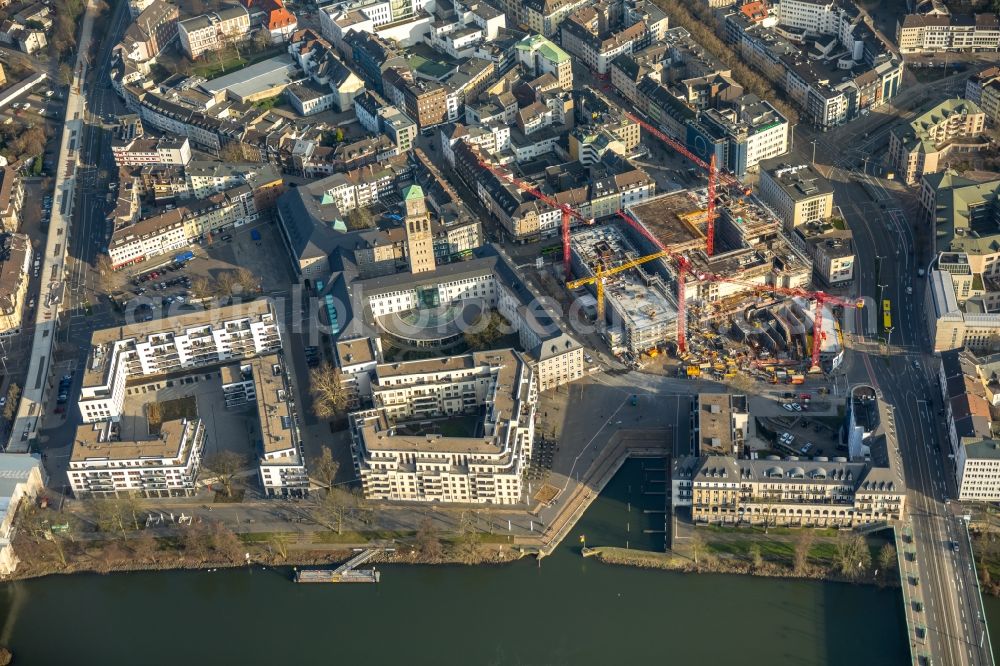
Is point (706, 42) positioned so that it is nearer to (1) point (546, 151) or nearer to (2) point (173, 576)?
(1) point (546, 151)

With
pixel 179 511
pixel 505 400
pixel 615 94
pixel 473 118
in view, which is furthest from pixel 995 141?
Result: pixel 179 511

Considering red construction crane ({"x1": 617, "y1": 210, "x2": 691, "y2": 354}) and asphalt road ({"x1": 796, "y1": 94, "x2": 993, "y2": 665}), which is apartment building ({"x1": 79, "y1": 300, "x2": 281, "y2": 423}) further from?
asphalt road ({"x1": 796, "y1": 94, "x2": 993, "y2": 665})

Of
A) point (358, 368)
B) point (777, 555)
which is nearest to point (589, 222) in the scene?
point (358, 368)

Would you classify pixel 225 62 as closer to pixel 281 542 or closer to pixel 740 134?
pixel 740 134

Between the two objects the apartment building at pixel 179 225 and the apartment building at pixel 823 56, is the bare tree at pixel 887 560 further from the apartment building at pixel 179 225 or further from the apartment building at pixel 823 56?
the apartment building at pixel 179 225

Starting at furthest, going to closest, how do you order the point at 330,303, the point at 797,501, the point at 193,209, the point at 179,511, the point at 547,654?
the point at 193,209 → the point at 330,303 → the point at 179,511 → the point at 797,501 → the point at 547,654
